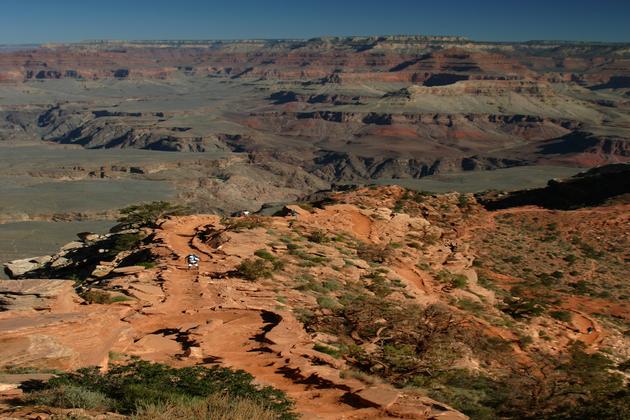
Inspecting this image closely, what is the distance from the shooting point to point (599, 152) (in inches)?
6073

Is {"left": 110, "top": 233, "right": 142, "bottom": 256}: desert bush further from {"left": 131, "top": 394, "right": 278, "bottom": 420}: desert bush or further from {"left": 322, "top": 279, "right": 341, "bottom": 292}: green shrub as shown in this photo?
{"left": 131, "top": 394, "right": 278, "bottom": 420}: desert bush

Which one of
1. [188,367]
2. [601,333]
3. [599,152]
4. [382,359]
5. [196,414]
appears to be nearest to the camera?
[196,414]

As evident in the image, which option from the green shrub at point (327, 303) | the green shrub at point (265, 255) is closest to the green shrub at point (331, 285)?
the green shrub at point (327, 303)

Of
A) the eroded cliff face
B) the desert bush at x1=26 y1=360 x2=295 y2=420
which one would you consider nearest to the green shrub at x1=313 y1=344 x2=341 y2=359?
the eroded cliff face

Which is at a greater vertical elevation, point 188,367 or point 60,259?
point 188,367

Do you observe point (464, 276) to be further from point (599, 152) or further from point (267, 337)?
point (599, 152)

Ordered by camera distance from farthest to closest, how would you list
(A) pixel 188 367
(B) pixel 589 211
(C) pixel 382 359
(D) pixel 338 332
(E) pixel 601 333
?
(B) pixel 589 211 → (E) pixel 601 333 → (D) pixel 338 332 → (C) pixel 382 359 → (A) pixel 188 367

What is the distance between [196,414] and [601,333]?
17.6m

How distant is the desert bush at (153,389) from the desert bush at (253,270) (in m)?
7.65

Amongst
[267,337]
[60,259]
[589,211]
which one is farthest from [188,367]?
[589,211]

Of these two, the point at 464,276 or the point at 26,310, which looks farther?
the point at 464,276

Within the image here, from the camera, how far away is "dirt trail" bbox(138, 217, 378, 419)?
12188 millimetres

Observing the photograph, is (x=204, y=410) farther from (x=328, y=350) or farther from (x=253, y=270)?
(x=253, y=270)

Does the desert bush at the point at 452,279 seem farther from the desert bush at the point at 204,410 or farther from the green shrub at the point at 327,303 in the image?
the desert bush at the point at 204,410
